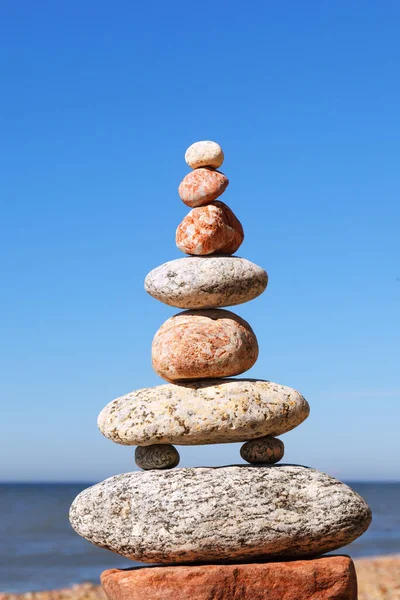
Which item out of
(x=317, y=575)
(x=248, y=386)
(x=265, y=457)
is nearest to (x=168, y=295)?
(x=248, y=386)

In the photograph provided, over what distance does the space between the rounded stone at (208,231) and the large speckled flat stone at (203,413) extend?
1.62 metres

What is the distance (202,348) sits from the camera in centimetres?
1008

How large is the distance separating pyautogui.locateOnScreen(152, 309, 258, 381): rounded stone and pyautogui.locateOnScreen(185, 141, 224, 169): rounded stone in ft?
6.27

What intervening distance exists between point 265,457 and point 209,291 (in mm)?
2022

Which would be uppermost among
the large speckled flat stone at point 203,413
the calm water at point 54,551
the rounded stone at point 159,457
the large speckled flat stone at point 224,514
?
the large speckled flat stone at point 203,413

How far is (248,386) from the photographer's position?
10.1 m

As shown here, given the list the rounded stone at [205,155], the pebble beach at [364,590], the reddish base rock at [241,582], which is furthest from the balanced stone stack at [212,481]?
the pebble beach at [364,590]

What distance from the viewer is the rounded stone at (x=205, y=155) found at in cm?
1093

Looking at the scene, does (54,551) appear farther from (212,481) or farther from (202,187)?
(202,187)

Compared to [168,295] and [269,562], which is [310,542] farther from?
[168,295]

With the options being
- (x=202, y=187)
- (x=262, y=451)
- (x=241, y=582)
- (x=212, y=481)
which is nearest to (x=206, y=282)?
(x=202, y=187)

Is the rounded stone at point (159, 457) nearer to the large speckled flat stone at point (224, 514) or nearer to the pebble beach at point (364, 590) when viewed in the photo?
the large speckled flat stone at point (224, 514)

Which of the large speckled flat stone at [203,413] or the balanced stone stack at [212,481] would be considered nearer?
the balanced stone stack at [212,481]

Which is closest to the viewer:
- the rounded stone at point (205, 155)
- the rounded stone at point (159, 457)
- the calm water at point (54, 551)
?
the rounded stone at point (159, 457)
